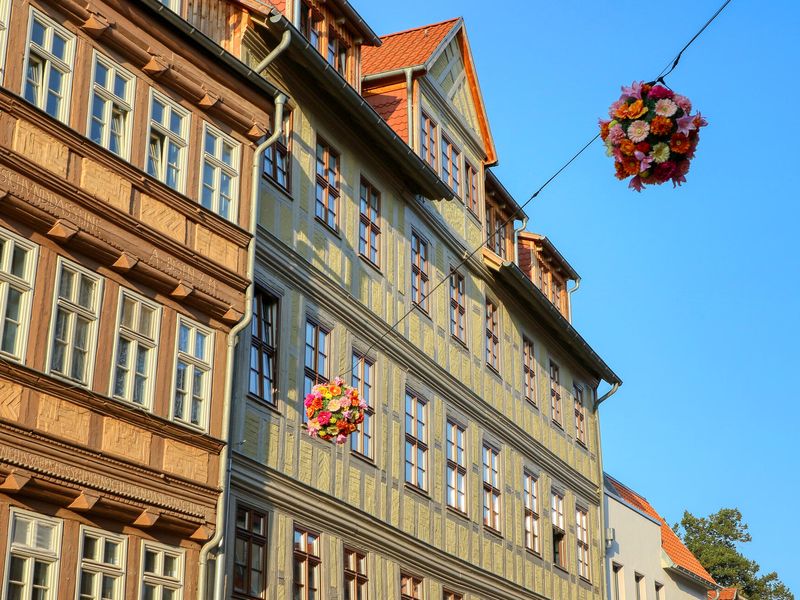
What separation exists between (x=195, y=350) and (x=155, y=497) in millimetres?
2138

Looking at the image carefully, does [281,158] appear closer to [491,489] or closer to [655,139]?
[491,489]

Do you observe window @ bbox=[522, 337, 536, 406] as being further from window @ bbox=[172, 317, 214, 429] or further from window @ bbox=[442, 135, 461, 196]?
window @ bbox=[172, 317, 214, 429]

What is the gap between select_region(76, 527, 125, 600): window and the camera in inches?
574

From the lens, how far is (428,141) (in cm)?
2666

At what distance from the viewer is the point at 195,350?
55.7 ft

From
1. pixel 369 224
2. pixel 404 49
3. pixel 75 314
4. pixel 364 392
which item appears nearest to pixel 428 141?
pixel 404 49

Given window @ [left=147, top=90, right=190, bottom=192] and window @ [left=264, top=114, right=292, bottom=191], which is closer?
window @ [left=147, top=90, right=190, bottom=192]

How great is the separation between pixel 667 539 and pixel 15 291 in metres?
30.9

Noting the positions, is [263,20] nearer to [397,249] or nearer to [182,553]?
[397,249]

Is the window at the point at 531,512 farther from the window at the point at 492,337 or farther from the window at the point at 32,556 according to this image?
the window at the point at 32,556

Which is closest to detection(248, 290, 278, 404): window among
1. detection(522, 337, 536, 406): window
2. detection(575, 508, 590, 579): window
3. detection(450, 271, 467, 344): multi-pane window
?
detection(450, 271, 467, 344): multi-pane window

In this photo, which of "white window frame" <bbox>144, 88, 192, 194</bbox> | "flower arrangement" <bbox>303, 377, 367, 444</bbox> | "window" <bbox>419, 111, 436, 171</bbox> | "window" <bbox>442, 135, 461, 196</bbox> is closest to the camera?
"white window frame" <bbox>144, 88, 192, 194</bbox>

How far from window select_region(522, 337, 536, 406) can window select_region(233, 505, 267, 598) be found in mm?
12868

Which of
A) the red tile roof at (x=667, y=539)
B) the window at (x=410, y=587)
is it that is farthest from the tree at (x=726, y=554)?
the window at (x=410, y=587)
